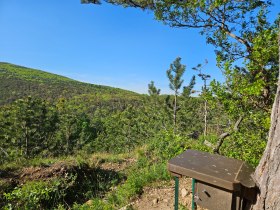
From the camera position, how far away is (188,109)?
22.7 meters

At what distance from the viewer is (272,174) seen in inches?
72.9

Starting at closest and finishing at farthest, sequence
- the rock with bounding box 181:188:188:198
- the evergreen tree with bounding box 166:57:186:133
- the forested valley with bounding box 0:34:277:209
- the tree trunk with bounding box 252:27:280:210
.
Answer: the tree trunk with bounding box 252:27:280:210 < the forested valley with bounding box 0:34:277:209 < the rock with bounding box 181:188:188:198 < the evergreen tree with bounding box 166:57:186:133

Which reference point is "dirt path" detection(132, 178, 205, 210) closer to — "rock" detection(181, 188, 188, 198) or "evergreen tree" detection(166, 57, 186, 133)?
"rock" detection(181, 188, 188, 198)

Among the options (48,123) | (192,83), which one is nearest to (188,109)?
(192,83)

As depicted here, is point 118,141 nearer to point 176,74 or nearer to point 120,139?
point 120,139

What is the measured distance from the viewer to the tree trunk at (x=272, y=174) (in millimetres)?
1823

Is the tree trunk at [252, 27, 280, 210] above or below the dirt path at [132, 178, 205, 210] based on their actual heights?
above

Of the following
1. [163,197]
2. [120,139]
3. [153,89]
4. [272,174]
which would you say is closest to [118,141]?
[120,139]

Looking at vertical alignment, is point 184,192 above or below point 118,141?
above

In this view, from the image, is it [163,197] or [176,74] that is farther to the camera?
[176,74]

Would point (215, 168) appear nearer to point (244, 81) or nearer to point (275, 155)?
point (275, 155)

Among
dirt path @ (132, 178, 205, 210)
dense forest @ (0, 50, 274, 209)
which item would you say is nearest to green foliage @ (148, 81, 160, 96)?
dense forest @ (0, 50, 274, 209)

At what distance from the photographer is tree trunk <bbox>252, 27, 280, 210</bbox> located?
1.82 meters

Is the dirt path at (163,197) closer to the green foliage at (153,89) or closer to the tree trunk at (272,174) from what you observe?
the tree trunk at (272,174)
